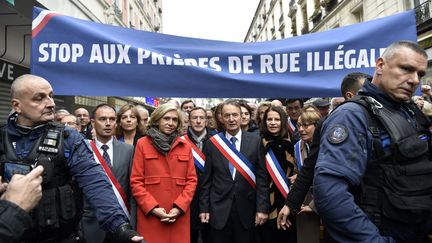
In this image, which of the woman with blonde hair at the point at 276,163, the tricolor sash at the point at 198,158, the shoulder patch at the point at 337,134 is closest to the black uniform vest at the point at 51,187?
the shoulder patch at the point at 337,134

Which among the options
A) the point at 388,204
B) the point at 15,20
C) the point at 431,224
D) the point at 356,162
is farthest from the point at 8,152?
the point at 15,20

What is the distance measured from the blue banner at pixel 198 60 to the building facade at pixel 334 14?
8354mm

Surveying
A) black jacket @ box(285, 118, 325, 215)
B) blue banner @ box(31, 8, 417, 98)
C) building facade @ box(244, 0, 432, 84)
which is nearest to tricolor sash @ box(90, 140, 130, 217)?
blue banner @ box(31, 8, 417, 98)

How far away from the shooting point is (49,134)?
2.01 m

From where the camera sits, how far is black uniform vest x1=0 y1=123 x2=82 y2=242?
190cm

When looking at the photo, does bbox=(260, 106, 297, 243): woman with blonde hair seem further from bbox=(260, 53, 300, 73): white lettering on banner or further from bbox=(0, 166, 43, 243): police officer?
bbox=(0, 166, 43, 243): police officer

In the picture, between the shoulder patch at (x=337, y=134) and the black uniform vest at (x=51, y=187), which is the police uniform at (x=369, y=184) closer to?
the shoulder patch at (x=337, y=134)

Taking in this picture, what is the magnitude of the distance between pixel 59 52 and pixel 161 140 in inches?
48.6

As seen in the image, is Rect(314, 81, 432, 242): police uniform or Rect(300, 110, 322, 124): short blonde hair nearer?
Rect(314, 81, 432, 242): police uniform

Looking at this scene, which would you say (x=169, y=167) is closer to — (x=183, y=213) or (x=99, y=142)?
(x=183, y=213)

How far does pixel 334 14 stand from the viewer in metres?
17.5

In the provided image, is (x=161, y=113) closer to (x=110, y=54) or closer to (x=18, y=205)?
(x=110, y=54)

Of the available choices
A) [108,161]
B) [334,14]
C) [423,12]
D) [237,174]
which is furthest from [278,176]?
[334,14]

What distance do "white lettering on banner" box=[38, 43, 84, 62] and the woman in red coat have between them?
99 centimetres
